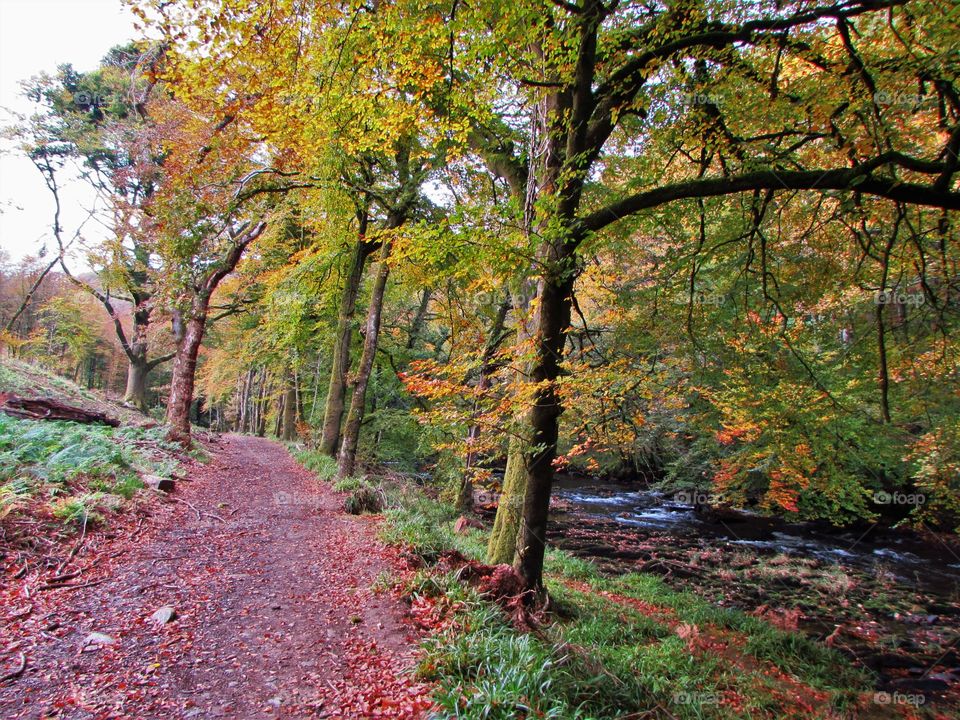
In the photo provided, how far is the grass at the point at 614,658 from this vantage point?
3525mm

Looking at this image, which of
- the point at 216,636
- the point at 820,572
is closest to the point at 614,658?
the point at 216,636

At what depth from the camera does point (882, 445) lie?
8492mm

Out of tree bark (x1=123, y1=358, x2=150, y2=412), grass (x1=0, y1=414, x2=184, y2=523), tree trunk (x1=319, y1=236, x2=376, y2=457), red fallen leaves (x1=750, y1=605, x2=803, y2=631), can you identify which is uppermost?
tree trunk (x1=319, y1=236, x2=376, y2=457)

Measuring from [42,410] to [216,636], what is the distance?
28.3 ft

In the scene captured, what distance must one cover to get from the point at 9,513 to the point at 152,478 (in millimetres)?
3171

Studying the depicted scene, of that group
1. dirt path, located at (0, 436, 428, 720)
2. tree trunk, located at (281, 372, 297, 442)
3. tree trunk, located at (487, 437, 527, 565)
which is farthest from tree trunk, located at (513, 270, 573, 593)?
tree trunk, located at (281, 372, 297, 442)

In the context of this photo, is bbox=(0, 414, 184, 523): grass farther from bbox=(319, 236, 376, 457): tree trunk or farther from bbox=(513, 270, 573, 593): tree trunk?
bbox=(319, 236, 376, 457): tree trunk

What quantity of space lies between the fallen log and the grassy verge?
712cm

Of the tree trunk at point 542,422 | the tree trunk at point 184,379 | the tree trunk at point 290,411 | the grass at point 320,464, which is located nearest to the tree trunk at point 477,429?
the tree trunk at point 542,422

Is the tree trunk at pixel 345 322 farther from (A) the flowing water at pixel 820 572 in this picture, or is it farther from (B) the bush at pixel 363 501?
(A) the flowing water at pixel 820 572

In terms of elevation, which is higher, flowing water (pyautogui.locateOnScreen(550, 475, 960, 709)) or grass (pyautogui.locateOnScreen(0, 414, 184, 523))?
grass (pyautogui.locateOnScreen(0, 414, 184, 523))

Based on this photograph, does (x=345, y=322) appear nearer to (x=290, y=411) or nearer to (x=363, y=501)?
(x=363, y=501)

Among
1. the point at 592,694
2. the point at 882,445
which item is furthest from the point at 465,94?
the point at 882,445

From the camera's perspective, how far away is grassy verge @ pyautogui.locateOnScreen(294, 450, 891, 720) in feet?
11.6
